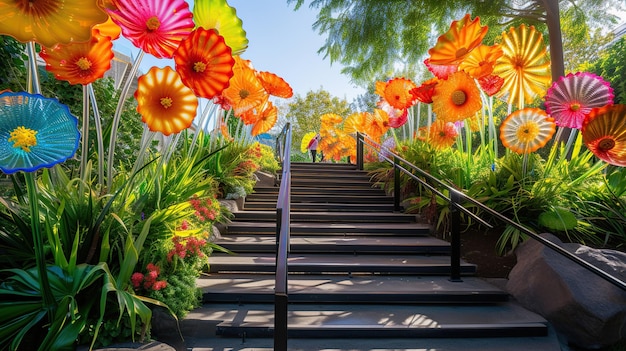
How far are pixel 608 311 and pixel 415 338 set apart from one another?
4.79 feet

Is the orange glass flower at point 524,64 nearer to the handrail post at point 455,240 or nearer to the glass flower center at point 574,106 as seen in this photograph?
the glass flower center at point 574,106

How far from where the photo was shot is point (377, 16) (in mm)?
7770

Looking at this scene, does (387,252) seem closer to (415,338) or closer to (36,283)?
(415,338)

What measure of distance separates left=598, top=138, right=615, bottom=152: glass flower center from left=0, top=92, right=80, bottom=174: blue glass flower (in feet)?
15.0

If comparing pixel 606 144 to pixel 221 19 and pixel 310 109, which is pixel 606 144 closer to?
pixel 221 19

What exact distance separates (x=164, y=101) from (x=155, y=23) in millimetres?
542

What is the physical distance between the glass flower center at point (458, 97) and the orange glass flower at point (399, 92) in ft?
5.89

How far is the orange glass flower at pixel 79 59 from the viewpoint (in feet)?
8.35

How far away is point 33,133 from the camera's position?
1966mm

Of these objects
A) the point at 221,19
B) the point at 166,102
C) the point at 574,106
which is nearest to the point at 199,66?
the point at 166,102

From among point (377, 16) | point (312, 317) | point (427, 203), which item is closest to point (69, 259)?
point (312, 317)

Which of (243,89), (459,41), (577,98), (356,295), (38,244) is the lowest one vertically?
(356,295)

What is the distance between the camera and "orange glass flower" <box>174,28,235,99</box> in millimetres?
2734

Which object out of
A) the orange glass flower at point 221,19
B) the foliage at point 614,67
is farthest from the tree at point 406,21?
the orange glass flower at point 221,19
